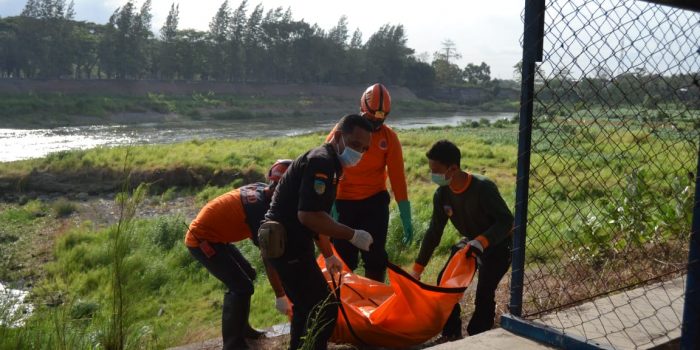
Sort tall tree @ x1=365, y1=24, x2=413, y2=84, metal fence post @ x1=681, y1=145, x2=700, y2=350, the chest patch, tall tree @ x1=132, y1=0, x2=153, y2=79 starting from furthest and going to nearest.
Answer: tall tree @ x1=365, y1=24, x2=413, y2=84
tall tree @ x1=132, y1=0, x2=153, y2=79
the chest patch
metal fence post @ x1=681, y1=145, x2=700, y2=350

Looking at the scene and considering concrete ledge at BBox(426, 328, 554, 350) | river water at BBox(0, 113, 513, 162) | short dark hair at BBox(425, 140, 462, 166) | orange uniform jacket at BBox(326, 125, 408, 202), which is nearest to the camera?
concrete ledge at BBox(426, 328, 554, 350)

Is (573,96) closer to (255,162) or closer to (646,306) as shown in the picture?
(646,306)

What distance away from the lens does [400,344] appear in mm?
3828

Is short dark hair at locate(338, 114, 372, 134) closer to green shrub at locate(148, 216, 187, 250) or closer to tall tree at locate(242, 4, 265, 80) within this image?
green shrub at locate(148, 216, 187, 250)

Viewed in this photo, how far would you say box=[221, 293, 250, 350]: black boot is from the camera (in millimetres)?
4227

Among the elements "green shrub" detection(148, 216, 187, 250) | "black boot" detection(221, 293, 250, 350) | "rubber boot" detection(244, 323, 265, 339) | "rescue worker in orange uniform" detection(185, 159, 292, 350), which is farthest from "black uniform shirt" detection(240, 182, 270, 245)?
"green shrub" detection(148, 216, 187, 250)

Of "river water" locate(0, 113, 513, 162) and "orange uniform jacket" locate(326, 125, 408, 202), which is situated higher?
"orange uniform jacket" locate(326, 125, 408, 202)

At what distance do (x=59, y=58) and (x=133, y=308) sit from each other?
170 ft

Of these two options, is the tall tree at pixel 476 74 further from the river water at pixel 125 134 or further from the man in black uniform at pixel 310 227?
the man in black uniform at pixel 310 227

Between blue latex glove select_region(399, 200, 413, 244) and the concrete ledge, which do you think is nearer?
the concrete ledge

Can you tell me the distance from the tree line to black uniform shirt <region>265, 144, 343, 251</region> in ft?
168

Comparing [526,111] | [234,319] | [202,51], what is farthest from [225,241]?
[202,51]

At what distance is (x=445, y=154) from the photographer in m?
3.90

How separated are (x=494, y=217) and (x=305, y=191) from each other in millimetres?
1241
